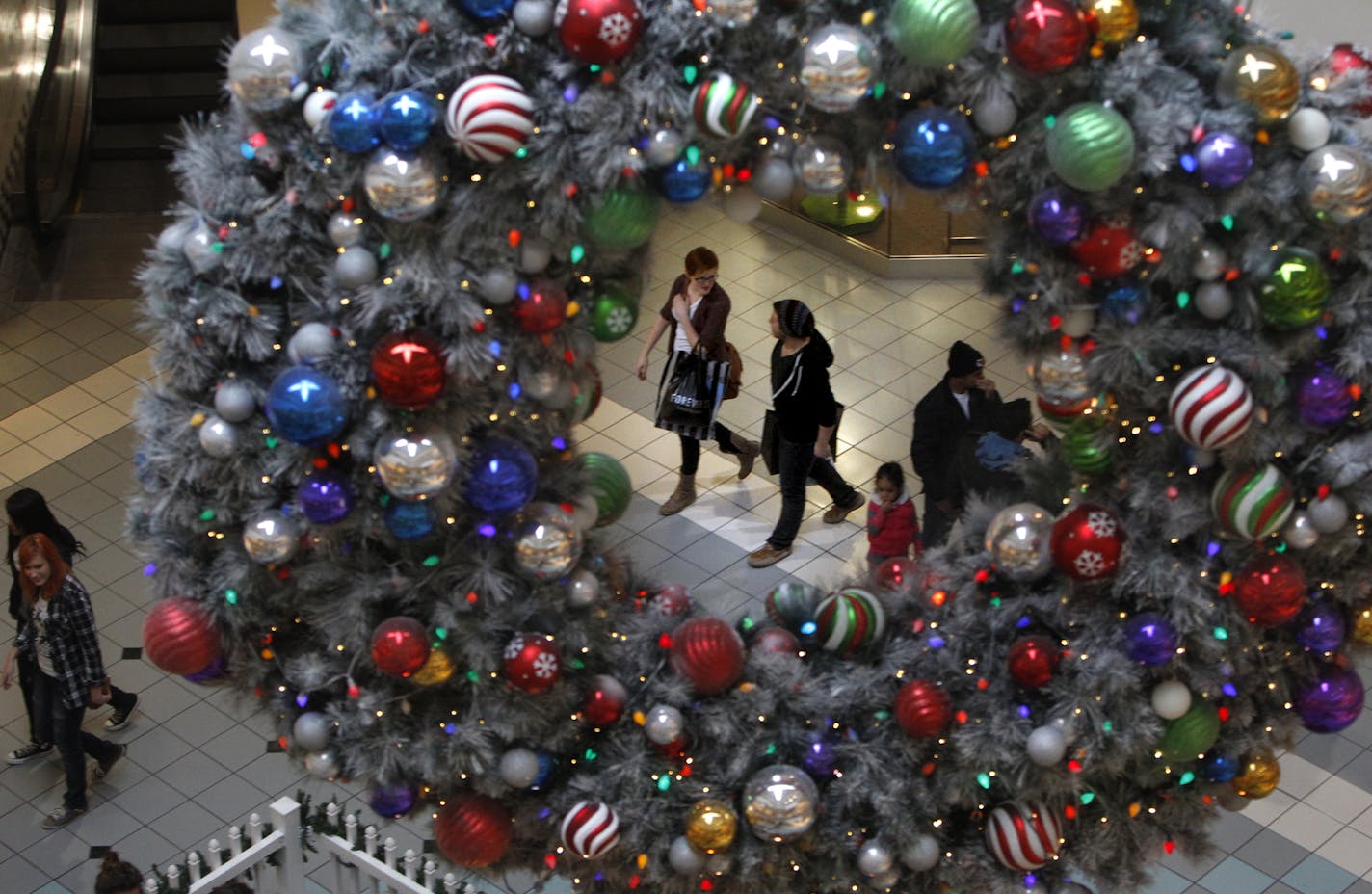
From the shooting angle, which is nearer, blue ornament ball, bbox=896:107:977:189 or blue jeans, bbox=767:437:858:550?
blue ornament ball, bbox=896:107:977:189

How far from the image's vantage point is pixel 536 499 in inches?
140

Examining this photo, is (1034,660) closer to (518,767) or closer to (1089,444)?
(1089,444)

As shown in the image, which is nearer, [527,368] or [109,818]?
[527,368]

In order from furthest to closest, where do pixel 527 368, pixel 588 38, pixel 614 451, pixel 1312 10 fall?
pixel 614 451
pixel 1312 10
pixel 527 368
pixel 588 38

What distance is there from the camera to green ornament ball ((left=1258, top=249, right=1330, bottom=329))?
312cm

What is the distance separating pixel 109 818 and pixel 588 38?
4.03 metres

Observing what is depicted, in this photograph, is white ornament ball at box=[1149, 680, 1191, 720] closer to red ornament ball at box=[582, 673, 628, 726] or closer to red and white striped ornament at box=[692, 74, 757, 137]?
red ornament ball at box=[582, 673, 628, 726]

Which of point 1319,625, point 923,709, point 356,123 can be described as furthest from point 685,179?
point 1319,625

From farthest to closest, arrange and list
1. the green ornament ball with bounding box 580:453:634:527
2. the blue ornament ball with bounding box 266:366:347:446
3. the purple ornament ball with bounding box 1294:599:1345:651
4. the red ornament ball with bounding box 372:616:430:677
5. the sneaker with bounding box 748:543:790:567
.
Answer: the sneaker with bounding box 748:543:790:567, the green ornament ball with bounding box 580:453:634:527, the purple ornament ball with bounding box 1294:599:1345:651, the red ornament ball with bounding box 372:616:430:677, the blue ornament ball with bounding box 266:366:347:446

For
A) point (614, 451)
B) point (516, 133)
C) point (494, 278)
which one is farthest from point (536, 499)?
point (614, 451)

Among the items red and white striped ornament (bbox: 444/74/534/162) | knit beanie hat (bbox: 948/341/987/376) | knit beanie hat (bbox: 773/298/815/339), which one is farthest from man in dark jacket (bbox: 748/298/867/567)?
red and white striped ornament (bbox: 444/74/534/162)

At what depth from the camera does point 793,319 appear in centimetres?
594

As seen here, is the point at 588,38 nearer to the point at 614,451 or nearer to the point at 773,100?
the point at 773,100

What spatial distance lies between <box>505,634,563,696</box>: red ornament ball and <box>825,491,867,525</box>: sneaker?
3445 mm
